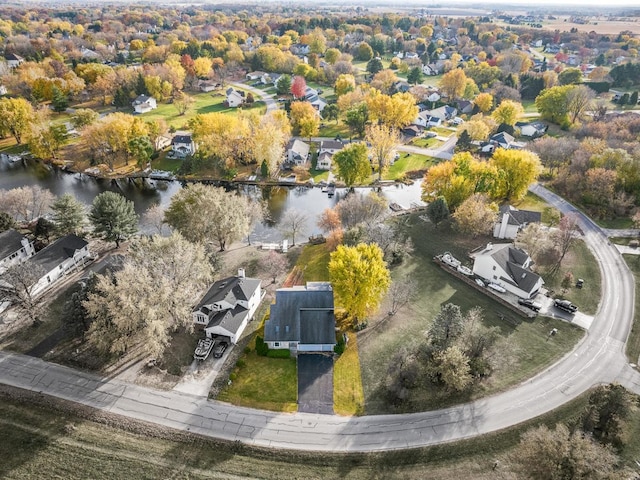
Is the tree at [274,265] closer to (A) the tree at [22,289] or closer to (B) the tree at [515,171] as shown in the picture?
(A) the tree at [22,289]

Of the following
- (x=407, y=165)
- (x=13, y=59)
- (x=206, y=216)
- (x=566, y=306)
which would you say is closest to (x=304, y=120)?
(x=407, y=165)

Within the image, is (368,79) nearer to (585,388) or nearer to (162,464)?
(585,388)

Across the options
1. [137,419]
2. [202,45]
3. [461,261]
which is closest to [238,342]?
[137,419]

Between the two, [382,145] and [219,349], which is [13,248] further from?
[382,145]

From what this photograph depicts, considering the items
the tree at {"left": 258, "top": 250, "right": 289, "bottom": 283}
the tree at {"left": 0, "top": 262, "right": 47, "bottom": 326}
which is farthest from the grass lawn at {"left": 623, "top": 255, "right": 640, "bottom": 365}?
the tree at {"left": 0, "top": 262, "right": 47, "bottom": 326}

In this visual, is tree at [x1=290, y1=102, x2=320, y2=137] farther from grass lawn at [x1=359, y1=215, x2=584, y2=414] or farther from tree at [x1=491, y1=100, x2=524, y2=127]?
grass lawn at [x1=359, y1=215, x2=584, y2=414]

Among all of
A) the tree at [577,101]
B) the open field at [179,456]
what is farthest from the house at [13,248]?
the tree at [577,101]
